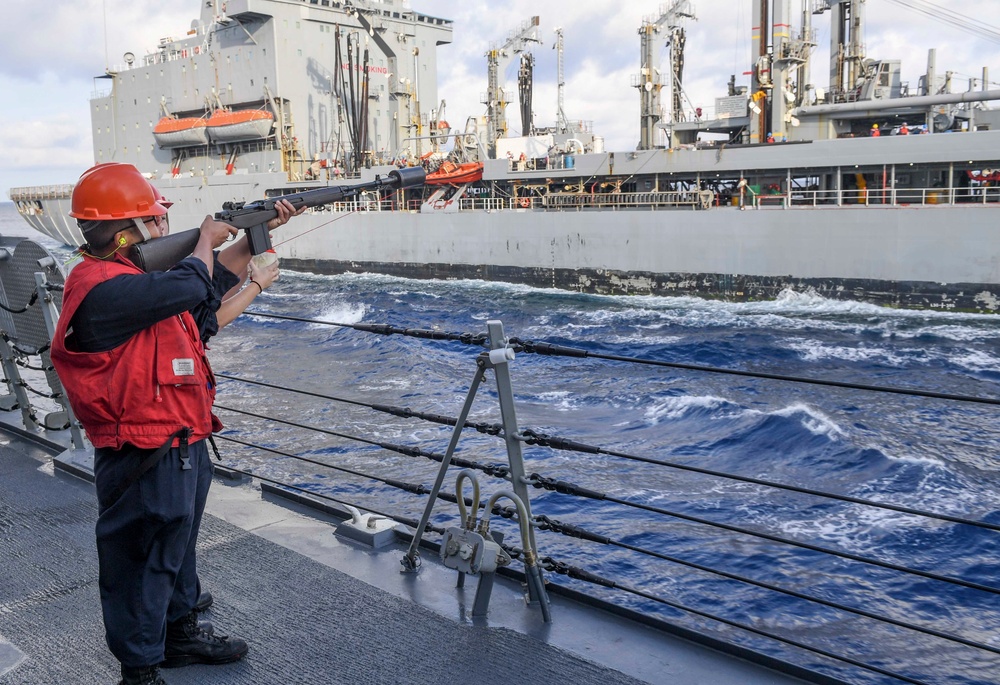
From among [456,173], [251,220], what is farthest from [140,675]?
[456,173]

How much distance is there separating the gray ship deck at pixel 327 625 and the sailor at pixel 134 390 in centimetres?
46

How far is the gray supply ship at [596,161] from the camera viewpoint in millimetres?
18641

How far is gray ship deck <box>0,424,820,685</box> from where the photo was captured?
2393 millimetres

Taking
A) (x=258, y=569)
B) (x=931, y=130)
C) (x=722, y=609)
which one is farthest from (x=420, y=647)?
(x=931, y=130)

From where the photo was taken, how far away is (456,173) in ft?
89.7

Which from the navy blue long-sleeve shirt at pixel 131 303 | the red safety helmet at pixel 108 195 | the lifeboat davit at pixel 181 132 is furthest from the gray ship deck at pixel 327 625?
the lifeboat davit at pixel 181 132

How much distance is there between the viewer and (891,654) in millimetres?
5379

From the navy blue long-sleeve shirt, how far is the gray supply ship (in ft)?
37.6

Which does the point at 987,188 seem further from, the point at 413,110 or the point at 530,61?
the point at 413,110

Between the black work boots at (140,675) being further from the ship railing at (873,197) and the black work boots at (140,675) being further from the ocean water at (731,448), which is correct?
the ship railing at (873,197)

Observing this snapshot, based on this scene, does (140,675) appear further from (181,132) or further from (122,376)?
(181,132)

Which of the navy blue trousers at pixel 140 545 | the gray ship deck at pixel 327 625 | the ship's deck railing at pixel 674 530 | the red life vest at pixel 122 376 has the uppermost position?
the red life vest at pixel 122 376

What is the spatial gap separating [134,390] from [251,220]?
70cm

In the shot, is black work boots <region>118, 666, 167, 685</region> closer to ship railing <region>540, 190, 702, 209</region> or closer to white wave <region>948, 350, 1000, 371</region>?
white wave <region>948, 350, 1000, 371</region>
